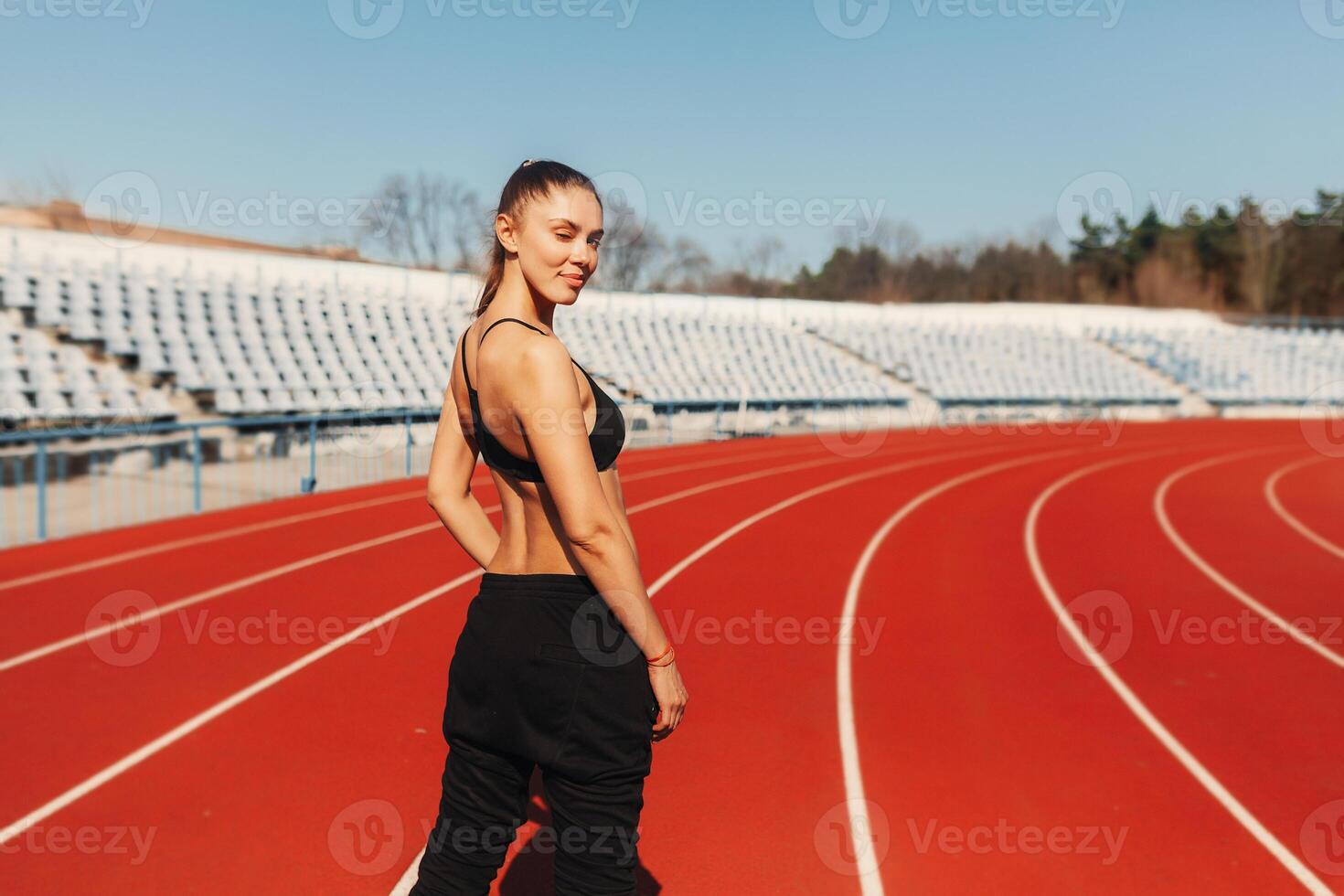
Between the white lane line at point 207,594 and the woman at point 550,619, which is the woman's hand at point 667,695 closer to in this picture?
the woman at point 550,619

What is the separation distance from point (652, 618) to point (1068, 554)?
8.71m

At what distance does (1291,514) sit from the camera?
12594mm

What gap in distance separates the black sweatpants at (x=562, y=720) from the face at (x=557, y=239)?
0.61m

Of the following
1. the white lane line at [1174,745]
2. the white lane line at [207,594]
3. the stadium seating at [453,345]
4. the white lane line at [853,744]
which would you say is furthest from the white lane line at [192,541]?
the white lane line at [1174,745]

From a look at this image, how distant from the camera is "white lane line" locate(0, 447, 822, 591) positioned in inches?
293

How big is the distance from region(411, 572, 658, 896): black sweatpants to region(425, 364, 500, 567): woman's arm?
32 cm

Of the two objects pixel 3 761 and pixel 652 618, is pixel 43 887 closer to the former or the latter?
pixel 3 761

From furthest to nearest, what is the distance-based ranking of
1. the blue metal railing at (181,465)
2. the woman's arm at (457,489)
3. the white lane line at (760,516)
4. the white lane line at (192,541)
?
the blue metal railing at (181,465)
the white lane line at (192,541)
the white lane line at (760,516)
the woman's arm at (457,489)

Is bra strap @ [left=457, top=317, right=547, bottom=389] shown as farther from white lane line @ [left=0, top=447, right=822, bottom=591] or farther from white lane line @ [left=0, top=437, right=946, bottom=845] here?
white lane line @ [left=0, top=447, right=822, bottom=591]

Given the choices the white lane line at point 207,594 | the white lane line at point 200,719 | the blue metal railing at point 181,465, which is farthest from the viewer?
the blue metal railing at point 181,465

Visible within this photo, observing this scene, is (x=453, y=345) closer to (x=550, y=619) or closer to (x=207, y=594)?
(x=207, y=594)

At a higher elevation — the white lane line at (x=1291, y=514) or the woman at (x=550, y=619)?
the woman at (x=550, y=619)

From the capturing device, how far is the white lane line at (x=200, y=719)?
3.60 metres

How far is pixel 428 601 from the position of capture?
689 cm
